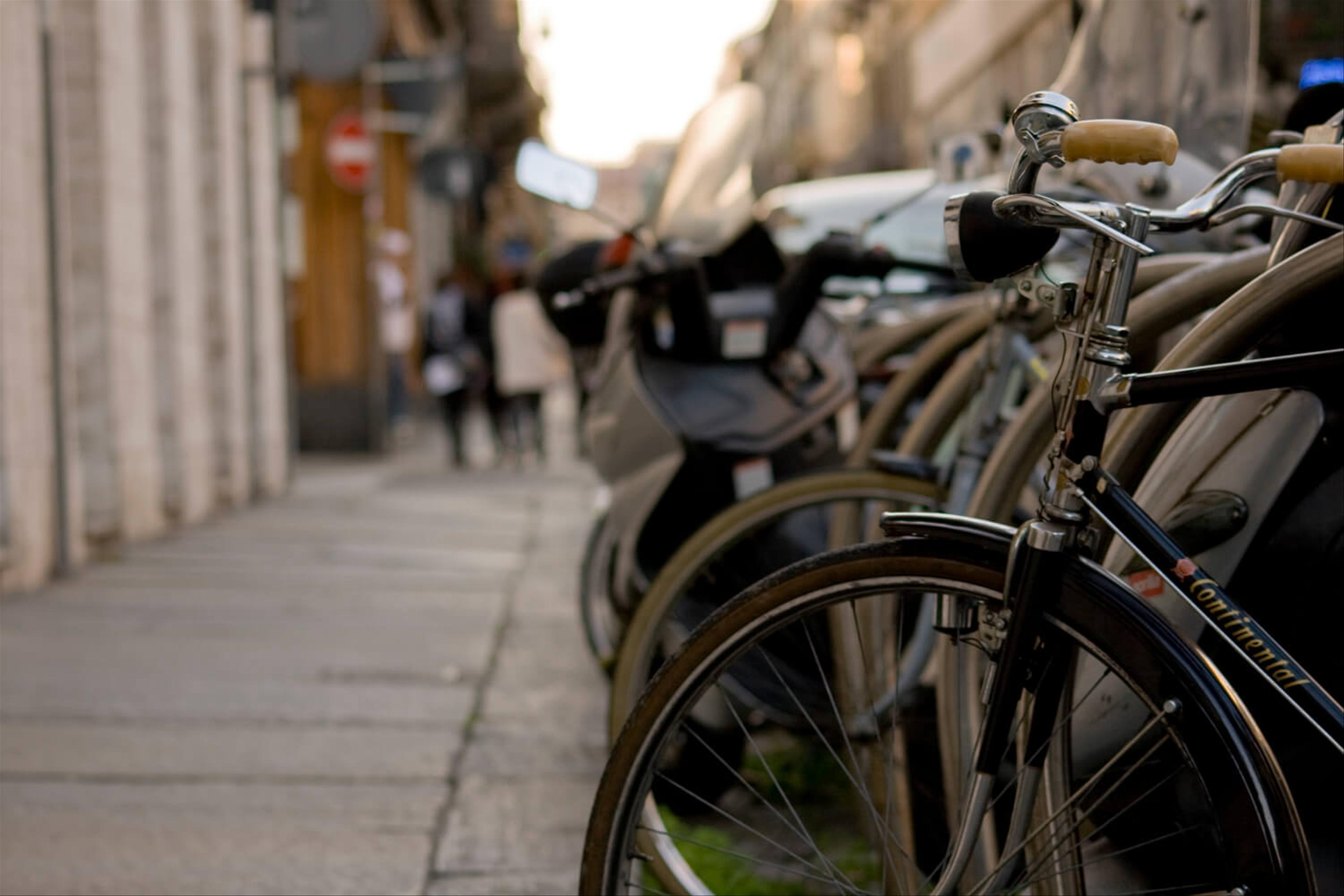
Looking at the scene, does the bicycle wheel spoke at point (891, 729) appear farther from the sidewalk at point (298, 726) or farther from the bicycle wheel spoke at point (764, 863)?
the sidewalk at point (298, 726)

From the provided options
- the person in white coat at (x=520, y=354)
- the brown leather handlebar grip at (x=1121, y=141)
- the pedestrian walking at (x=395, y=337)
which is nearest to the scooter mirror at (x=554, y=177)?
the brown leather handlebar grip at (x=1121, y=141)

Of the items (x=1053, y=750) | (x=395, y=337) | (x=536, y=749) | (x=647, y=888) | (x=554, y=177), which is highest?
(x=554, y=177)

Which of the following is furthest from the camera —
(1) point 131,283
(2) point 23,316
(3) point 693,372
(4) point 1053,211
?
(1) point 131,283

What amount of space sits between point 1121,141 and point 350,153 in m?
13.6

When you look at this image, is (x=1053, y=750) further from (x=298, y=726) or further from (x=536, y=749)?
(x=298, y=726)

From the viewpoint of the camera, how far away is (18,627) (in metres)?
5.39

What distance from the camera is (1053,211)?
1.78 m

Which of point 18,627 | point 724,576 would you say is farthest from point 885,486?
point 18,627

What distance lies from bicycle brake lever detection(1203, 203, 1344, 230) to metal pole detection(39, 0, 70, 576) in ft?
17.7

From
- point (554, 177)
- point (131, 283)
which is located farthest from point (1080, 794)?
point (131, 283)

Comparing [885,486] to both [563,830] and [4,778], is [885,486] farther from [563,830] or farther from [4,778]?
[4,778]

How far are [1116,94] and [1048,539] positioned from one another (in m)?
2.12

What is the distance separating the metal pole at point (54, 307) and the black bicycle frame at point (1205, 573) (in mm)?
5435

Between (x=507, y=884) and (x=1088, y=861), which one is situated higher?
(x=1088, y=861)
